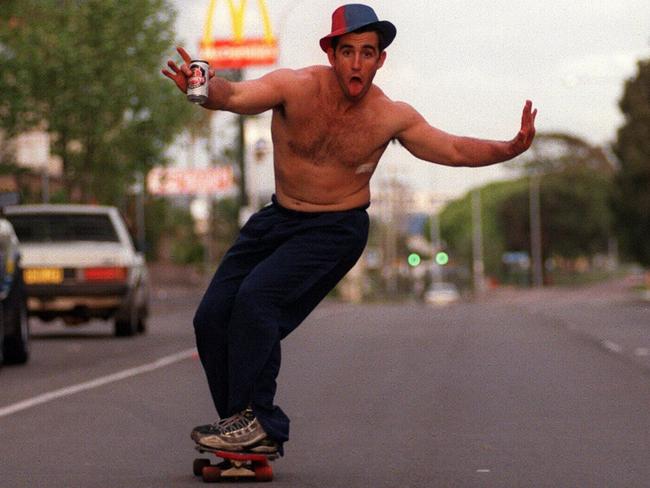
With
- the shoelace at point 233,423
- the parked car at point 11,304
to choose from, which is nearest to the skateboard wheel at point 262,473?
the shoelace at point 233,423

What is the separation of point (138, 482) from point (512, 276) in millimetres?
118877

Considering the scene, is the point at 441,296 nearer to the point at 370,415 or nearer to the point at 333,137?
the point at 370,415

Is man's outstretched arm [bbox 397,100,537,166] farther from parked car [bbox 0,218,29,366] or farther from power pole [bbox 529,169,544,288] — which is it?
power pole [bbox 529,169,544,288]

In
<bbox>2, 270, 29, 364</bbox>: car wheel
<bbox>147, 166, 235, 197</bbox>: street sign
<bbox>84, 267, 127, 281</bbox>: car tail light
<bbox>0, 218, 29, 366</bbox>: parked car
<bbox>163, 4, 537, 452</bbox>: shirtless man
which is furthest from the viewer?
<bbox>147, 166, 235, 197</bbox>: street sign

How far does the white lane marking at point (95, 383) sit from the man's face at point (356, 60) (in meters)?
4.28

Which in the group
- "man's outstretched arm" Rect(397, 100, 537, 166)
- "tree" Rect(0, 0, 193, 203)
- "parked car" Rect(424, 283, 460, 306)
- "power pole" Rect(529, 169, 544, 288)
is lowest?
"parked car" Rect(424, 283, 460, 306)

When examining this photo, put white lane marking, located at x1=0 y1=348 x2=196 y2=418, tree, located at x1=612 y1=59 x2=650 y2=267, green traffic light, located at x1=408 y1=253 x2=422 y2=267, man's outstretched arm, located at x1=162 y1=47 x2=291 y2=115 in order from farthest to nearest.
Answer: tree, located at x1=612 y1=59 x2=650 y2=267, green traffic light, located at x1=408 y1=253 x2=422 y2=267, white lane marking, located at x1=0 y1=348 x2=196 y2=418, man's outstretched arm, located at x1=162 y1=47 x2=291 y2=115

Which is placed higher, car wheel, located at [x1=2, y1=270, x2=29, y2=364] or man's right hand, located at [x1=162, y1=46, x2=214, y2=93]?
man's right hand, located at [x1=162, y1=46, x2=214, y2=93]

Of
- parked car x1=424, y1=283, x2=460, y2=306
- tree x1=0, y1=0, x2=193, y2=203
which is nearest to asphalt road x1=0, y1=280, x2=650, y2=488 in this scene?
tree x1=0, y1=0, x2=193, y2=203

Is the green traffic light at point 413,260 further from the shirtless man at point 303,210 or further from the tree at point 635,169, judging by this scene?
the tree at point 635,169

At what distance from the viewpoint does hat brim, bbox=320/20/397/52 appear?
671 centimetres

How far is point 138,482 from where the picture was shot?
705 centimetres

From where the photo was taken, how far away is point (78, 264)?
20.8 meters

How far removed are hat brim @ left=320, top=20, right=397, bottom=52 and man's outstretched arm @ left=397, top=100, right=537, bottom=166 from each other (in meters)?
0.36
